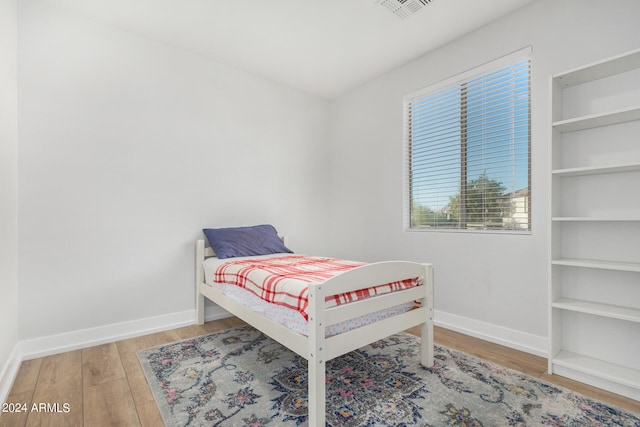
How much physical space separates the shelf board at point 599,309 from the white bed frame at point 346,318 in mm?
789

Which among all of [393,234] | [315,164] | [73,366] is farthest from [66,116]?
[393,234]

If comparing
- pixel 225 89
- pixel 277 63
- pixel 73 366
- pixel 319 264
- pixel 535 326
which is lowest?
pixel 73 366

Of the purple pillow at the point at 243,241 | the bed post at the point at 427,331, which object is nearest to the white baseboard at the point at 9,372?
the purple pillow at the point at 243,241

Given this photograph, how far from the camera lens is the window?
242 centimetres

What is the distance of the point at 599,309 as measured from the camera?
1.80 metres

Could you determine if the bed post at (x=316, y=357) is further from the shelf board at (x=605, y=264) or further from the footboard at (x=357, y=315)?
the shelf board at (x=605, y=264)

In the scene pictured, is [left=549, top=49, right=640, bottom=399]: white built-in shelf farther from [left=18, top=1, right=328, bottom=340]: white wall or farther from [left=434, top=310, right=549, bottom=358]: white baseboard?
[left=18, top=1, right=328, bottom=340]: white wall

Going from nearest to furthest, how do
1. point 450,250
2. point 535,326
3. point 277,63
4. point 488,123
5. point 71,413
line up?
point 71,413
point 535,326
point 488,123
point 450,250
point 277,63

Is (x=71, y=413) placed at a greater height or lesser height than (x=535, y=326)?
lesser

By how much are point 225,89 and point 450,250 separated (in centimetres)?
268

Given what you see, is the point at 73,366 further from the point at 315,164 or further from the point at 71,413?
the point at 315,164

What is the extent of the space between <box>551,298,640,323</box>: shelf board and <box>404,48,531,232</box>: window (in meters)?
0.59

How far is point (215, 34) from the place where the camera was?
8.80ft

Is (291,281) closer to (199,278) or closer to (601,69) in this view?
(199,278)
